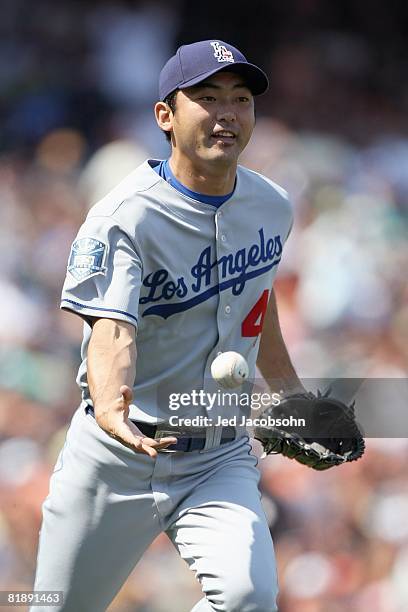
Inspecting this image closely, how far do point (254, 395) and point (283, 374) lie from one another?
0.20 metres

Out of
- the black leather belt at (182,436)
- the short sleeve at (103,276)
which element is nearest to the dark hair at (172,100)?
the short sleeve at (103,276)

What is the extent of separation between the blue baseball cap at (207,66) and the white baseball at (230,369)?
0.77m

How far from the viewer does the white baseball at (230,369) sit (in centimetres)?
281

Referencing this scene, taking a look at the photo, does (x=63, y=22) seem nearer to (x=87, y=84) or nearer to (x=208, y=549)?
(x=87, y=84)

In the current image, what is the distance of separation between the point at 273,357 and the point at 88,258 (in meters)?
0.84

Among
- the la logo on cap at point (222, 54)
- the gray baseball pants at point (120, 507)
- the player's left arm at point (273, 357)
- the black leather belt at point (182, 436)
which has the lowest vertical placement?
the gray baseball pants at point (120, 507)

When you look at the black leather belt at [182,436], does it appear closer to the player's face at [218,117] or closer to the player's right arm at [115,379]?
the player's right arm at [115,379]

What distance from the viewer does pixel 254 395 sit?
311 centimetres

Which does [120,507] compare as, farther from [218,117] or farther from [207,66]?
[207,66]

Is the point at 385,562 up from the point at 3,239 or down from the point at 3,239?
down

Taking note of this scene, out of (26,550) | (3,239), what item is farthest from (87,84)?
(26,550)

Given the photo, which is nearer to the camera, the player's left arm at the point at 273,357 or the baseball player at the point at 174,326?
the baseball player at the point at 174,326

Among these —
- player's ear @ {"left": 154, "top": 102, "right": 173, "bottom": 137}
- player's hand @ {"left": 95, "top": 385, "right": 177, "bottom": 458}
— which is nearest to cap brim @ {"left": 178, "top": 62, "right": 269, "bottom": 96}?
player's ear @ {"left": 154, "top": 102, "right": 173, "bottom": 137}

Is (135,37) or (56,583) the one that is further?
(135,37)
